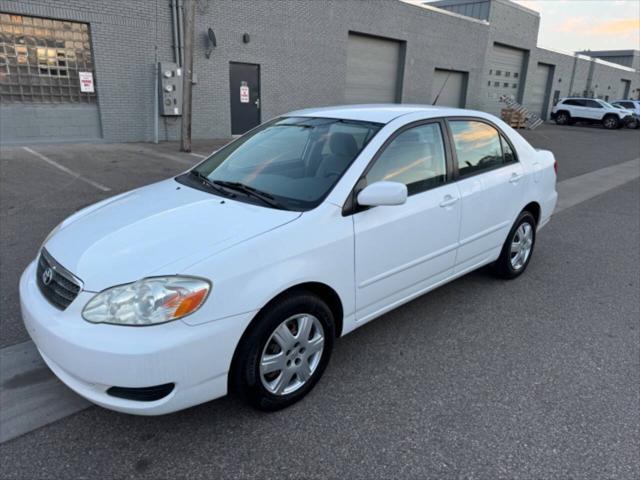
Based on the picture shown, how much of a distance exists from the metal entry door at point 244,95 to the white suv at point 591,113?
22.9 metres

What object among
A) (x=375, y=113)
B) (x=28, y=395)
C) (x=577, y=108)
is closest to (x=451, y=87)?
(x=577, y=108)

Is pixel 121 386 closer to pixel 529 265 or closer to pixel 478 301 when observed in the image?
pixel 478 301

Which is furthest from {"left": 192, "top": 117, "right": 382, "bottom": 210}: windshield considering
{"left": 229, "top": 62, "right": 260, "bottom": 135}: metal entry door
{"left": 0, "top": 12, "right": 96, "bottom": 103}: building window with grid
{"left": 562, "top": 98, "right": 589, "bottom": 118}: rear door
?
{"left": 562, "top": 98, "right": 589, "bottom": 118}: rear door

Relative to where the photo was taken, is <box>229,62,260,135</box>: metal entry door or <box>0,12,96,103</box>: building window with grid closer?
<box>0,12,96,103</box>: building window with grid

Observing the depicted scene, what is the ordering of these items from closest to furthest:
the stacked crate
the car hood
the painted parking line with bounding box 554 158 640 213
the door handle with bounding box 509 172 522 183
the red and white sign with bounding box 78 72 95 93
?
the car hood, the door handle with bounding box 509 172 522 183, the painted parking line with bounding box 554 158 640 213, the red and white sign with bounding box 78 72 95 93, the stacked crate

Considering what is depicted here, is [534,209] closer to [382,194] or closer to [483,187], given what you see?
[483,187]

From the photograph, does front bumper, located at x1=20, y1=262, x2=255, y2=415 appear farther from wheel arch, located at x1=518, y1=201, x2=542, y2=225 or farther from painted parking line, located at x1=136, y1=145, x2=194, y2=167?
painted parking line, located at x1=136, y1=145, x2=194, y2=167

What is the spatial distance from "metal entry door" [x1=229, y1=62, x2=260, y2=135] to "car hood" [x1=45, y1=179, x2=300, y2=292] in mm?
13304

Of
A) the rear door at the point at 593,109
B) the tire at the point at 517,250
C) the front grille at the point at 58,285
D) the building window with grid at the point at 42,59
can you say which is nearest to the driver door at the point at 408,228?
the tire at the point at 517,250

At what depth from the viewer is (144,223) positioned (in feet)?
8.80

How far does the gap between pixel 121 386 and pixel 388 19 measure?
67.4 feet

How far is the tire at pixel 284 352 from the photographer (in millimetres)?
2418

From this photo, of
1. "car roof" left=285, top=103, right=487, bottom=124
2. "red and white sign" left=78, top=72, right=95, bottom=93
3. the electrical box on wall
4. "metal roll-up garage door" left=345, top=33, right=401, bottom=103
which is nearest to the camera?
"car roof" left=285, top=103, right=487, bottom=124

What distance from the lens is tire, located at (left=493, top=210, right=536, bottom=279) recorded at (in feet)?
14.4
